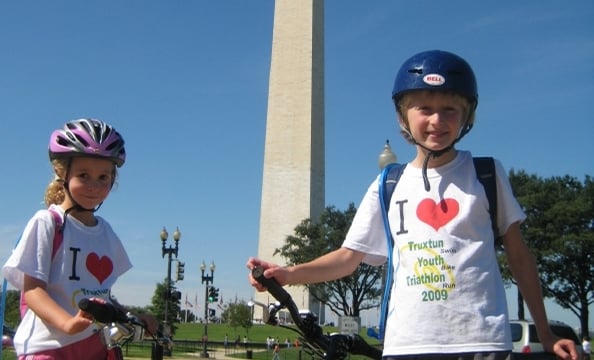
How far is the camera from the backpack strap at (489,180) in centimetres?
315

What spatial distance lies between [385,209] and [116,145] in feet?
4.76

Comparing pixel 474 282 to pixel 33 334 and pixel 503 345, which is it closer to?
pixel 503 345

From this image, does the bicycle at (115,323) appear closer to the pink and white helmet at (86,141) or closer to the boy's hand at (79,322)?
the boy's hand at (79,322)

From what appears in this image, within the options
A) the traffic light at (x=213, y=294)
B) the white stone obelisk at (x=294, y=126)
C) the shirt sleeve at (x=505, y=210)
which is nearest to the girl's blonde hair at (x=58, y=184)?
the shirt sleeve at (x=505, y=210)

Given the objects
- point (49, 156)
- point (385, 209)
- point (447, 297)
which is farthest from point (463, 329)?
point (49, 156)

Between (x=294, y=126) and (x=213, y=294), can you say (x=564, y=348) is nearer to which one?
(x=213, y=294)

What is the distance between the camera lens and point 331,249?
4841cm

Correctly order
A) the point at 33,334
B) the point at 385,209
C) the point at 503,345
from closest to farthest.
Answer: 1. the point at 503,345
2. the point at 385,209
3. the point at 33,334

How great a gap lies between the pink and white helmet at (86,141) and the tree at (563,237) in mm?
39260

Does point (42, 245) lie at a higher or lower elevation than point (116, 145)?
lower

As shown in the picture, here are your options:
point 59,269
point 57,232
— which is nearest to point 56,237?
point 57,232

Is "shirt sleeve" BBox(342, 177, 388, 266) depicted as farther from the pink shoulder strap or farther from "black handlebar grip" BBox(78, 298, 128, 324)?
the pink shoulder strap

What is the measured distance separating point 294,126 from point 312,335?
2276 inches

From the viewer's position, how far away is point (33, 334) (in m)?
3.66
